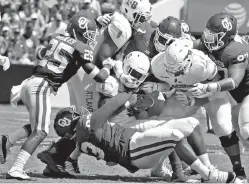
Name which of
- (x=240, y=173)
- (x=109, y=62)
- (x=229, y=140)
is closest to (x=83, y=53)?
(x=109, y=62)

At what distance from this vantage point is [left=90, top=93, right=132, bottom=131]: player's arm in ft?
20.6

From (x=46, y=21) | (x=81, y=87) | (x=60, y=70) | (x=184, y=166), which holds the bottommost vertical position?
(x=46, y=21)

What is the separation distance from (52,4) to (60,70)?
11.9 m

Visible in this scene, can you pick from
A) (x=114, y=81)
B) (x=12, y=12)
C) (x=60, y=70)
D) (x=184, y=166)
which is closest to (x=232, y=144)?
(x=184, y=166)

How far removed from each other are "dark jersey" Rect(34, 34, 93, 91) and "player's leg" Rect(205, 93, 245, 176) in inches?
50.5

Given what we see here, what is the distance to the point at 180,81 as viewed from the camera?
22.5 feet

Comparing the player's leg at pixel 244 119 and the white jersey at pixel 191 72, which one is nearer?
the white jersey at pixel 191 72

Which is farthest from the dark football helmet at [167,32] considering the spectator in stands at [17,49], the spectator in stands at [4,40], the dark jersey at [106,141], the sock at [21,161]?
the spectator in stands at [4,40]

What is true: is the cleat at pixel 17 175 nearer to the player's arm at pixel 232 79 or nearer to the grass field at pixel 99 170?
the grass field at pixel 99 170

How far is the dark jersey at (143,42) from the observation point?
7513 millimetres

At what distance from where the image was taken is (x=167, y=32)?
7.18 meters

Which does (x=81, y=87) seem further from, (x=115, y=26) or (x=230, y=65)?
(x=230, y=65)

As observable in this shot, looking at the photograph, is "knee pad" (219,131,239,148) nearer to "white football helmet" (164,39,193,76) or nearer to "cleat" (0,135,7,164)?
"white football helmet" (164,39,193,76)

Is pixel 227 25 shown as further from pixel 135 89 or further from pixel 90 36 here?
pixel 90 36
